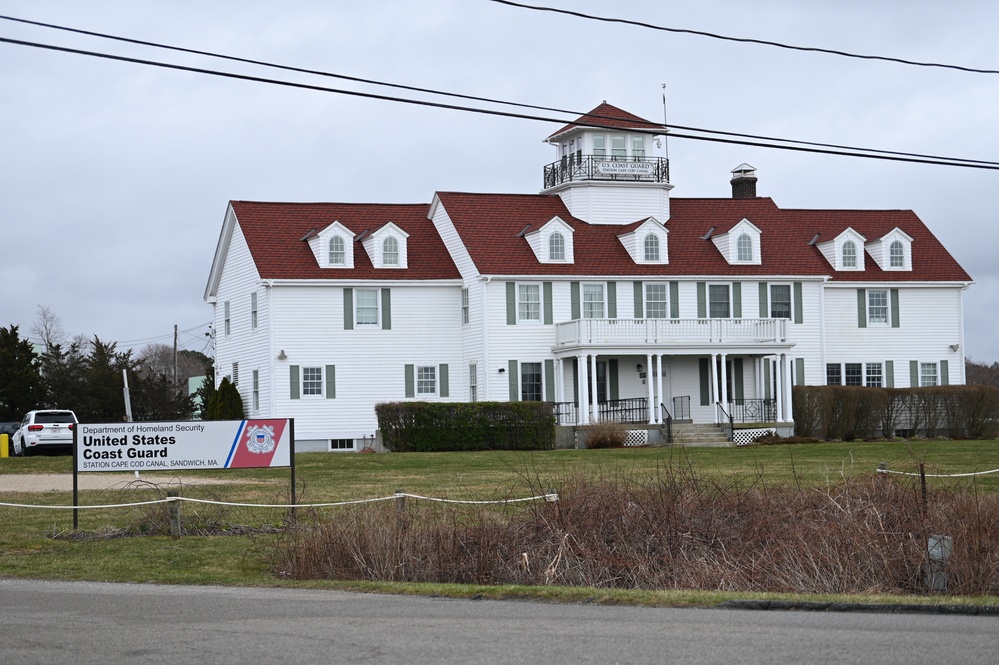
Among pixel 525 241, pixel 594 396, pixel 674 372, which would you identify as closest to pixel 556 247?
pixel 525 241

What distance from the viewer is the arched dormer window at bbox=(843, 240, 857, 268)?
50.6 metres

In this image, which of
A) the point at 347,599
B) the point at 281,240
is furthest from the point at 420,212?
the point at 347,599

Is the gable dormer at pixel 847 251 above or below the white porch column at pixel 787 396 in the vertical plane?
above

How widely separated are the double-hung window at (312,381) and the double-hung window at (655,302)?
441 inches

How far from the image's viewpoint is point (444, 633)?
34.6 ft

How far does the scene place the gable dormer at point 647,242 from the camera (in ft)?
154

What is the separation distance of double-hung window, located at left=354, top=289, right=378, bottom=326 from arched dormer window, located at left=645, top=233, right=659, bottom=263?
9.32 metres

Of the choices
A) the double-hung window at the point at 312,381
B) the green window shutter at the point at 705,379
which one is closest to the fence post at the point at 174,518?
the double-hung window at the point at 312,381

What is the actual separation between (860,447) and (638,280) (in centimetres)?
1145

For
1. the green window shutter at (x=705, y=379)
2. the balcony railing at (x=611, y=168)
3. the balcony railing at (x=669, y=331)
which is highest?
the balcony railing at (x=611, y=168)

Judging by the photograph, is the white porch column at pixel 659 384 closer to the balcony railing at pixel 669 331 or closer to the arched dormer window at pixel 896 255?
the balcony railing at pixel 669 331

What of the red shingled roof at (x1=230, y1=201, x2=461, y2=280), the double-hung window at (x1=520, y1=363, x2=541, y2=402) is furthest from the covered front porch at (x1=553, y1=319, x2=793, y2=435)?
the red shingled roof at (x1=230, y1=201, x2=461, y2=280)

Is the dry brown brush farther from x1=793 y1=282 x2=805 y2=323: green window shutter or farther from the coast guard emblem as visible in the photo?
x1=793 y1=282 x2=805 y2=323: green window shutter

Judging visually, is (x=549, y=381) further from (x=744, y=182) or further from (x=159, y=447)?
(x=159, y=447)
